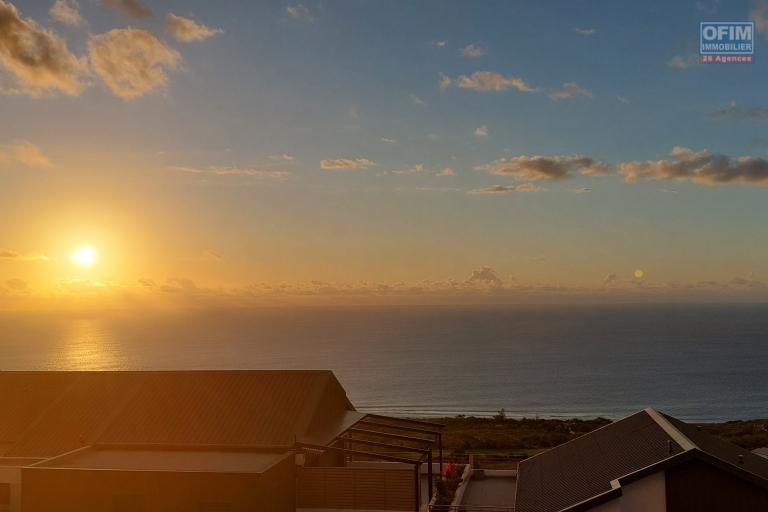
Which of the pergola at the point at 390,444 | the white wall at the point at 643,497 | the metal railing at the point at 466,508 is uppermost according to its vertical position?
the pergola at the point at 390,444

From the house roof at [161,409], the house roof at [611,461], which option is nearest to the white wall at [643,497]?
the house roof at [611,461]

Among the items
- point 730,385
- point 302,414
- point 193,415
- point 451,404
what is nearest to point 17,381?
point 193,415

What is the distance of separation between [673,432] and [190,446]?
1898cm

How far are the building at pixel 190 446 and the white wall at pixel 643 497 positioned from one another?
7.92 m

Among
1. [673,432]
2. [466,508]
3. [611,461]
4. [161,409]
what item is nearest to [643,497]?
[611,461]

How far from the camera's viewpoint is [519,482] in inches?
1059

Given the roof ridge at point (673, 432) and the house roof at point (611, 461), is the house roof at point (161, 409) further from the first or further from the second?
the roof ridge at point (673, 432)

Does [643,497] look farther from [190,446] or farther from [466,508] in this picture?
[190,446]

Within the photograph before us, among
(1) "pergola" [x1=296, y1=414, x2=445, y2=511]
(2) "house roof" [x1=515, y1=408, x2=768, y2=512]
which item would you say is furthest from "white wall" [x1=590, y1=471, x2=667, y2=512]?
(1) "pergola" [x1=296, y1=414, x2=445, y2=511]

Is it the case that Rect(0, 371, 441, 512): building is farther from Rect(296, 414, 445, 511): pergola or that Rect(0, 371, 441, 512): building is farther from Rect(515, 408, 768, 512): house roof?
Rect(515, 408, 768, 512): house roof

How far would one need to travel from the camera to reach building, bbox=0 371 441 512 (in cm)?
2438

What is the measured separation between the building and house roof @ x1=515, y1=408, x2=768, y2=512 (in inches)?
184

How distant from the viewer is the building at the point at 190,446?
24.4 meters

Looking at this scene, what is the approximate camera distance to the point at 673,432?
2328 cm
